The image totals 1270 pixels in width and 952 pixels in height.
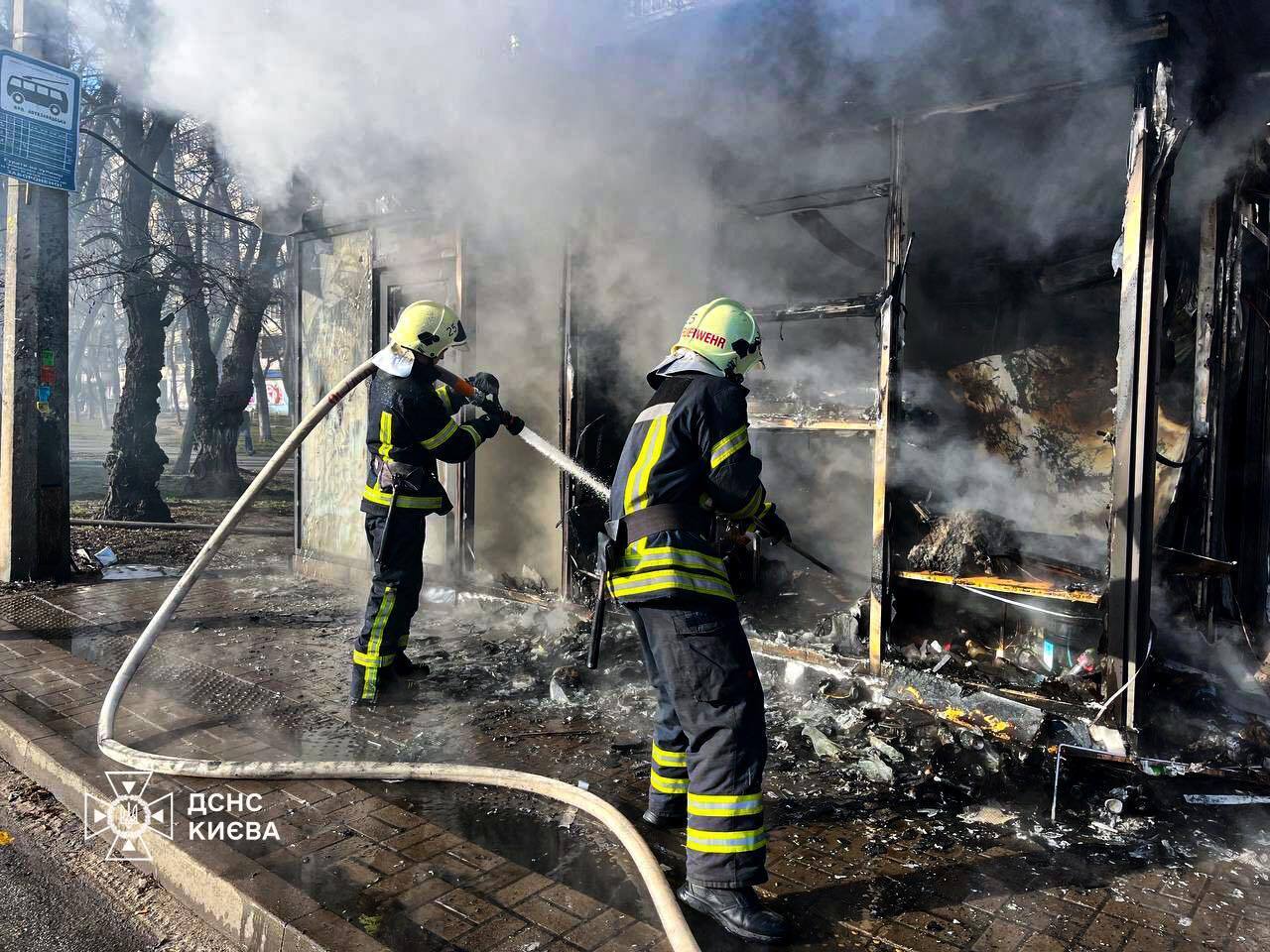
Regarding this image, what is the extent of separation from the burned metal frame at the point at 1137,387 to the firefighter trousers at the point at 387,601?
3.78 meters

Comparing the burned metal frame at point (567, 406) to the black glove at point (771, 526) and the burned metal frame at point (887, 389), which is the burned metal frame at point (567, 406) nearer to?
the burned metal frame at point (887, 389)

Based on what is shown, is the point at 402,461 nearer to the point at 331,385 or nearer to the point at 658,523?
the point at 658,523

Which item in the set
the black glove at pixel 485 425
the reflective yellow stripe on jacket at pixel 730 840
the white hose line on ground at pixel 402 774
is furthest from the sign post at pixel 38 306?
the reflective yellow stripe on jacket at pixel 730 840

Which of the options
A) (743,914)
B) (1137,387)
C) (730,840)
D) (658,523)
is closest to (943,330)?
(1137,387)

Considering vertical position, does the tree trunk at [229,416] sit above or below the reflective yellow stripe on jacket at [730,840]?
above

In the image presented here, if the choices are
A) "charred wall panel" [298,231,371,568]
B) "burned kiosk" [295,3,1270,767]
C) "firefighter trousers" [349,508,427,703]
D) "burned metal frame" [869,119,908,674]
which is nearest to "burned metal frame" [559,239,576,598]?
"burned kiosk" [295,3,1270,767]

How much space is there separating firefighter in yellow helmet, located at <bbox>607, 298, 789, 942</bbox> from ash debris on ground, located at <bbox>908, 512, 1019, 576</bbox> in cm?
185

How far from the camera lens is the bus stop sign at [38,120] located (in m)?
7.05

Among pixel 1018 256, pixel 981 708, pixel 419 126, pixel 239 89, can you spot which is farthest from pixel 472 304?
pixel 981 708

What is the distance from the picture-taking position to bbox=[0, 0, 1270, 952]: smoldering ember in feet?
9.82

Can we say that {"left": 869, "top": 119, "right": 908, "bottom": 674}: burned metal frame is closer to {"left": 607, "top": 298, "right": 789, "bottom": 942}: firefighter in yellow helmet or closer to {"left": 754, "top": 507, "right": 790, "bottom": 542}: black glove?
{"left": 754, "top": 507, "right": 790, "bottom": 542}: black glove

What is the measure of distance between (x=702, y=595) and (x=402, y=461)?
8.41 feet

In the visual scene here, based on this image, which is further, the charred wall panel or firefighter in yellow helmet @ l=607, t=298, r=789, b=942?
the charred wall panel

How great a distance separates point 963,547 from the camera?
4723 millimetres
